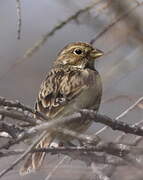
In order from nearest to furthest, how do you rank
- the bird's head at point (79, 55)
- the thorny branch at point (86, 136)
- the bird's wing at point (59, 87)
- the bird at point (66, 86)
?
the thorny branch at point (86, 136)
the bird at point (66, 86)
the bird's wing at point (59, 87)
the bird's head at point (79, 55)

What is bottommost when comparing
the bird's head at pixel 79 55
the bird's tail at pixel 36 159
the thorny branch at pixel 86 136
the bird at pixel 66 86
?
the thorny branch at pixel 86 136

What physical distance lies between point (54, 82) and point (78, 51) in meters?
0.61

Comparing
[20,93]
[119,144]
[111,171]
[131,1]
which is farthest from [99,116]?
[20,93]

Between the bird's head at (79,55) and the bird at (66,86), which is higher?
the bird's head at (79,55)

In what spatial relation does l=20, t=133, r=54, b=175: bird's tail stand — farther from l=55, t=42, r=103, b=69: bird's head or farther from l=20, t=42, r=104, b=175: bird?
l=55, t=42, r=103, b=69: bird's head

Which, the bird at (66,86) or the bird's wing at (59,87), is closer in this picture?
the bird at (66,86)

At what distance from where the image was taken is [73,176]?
2096 mm

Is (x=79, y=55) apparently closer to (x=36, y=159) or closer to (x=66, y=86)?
(x=66, y=86)

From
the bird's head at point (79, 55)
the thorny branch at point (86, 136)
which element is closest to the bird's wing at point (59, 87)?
the bird's head at point (79, 55)

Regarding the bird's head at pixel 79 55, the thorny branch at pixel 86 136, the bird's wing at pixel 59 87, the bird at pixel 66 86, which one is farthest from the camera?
the bird's head at pixel 79 55

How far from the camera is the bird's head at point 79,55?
14.5 ft

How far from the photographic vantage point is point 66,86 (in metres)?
3.80

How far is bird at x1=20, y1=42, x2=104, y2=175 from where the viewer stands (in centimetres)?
300

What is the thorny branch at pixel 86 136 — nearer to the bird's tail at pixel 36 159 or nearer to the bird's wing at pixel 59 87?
the bird's tail at pixel 36 159
